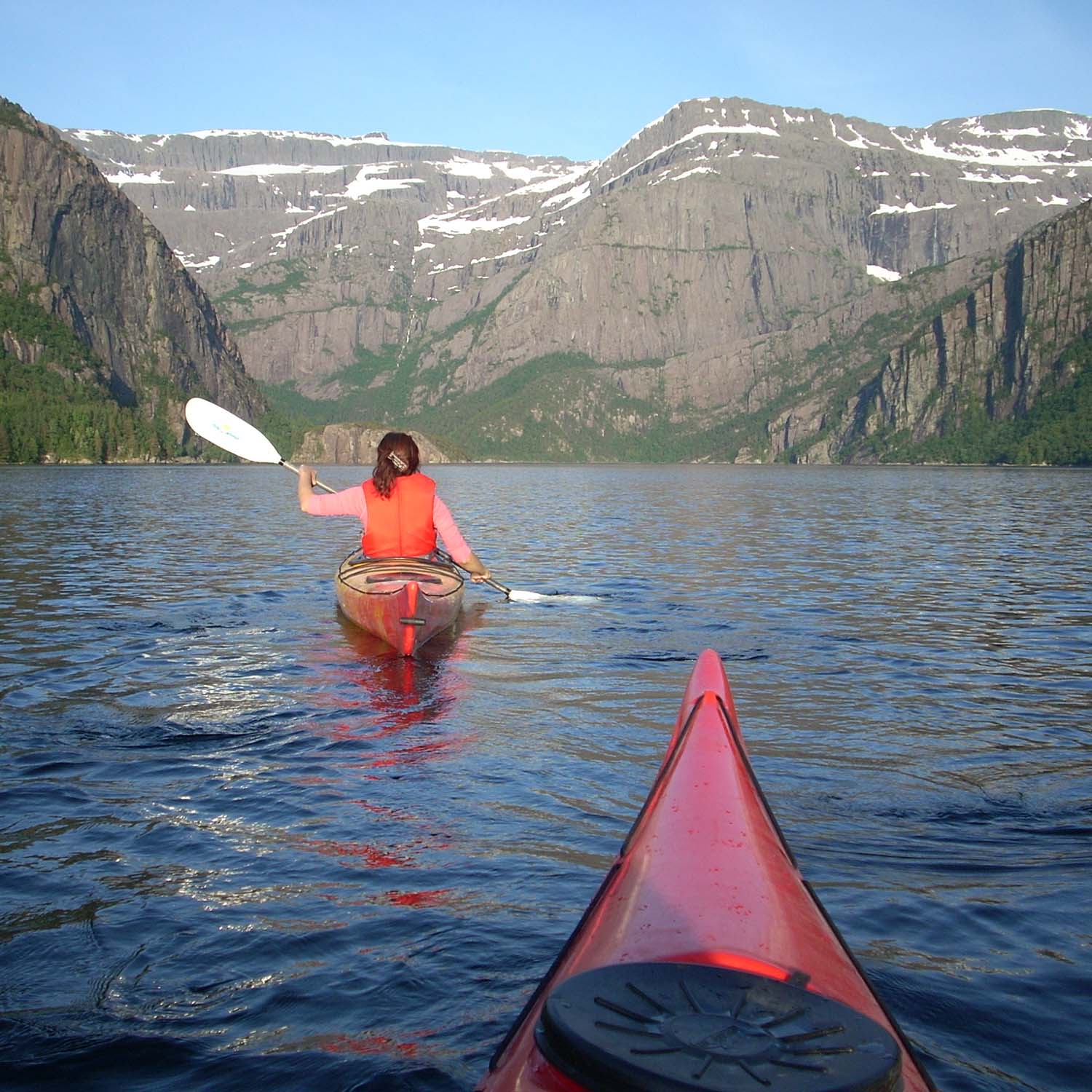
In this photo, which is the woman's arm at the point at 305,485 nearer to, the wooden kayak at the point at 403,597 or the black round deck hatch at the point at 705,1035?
the wooden kayak at the point at 403,597

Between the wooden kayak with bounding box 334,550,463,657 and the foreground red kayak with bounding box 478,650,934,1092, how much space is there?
939 centimetres

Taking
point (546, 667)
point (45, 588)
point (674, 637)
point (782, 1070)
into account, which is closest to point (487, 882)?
point (782, 1070)

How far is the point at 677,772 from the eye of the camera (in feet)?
17.1

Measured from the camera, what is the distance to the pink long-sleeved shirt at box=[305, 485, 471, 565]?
13789 mm

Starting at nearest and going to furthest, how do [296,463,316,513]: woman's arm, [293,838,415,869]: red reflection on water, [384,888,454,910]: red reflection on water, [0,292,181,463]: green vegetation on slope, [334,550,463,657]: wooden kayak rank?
[384,888,454,910]: red reflection on water < [293,838,415,869]: red reflection on water < [334,550,463,657]: wooden kayak < [296,463,316,513]: woman's arm < [0,292,181,463]: green vegetation on slope

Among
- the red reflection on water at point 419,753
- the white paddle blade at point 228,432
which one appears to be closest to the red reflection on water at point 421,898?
the red reflection on water at point 419,753

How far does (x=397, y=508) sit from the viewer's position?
1431 cm

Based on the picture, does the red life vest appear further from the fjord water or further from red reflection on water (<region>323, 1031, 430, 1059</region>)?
red reflection on water (<region>323, 1031, 430, 1059</region>)

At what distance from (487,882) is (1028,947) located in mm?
3014

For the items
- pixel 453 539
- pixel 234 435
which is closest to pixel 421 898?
pixel 453 539

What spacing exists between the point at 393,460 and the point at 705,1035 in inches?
422

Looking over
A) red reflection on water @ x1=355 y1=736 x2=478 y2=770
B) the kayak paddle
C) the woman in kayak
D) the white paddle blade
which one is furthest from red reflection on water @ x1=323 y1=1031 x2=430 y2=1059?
the white paddle blade

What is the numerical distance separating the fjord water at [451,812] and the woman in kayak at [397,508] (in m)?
1.47

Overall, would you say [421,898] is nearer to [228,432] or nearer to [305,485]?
[305,485]
